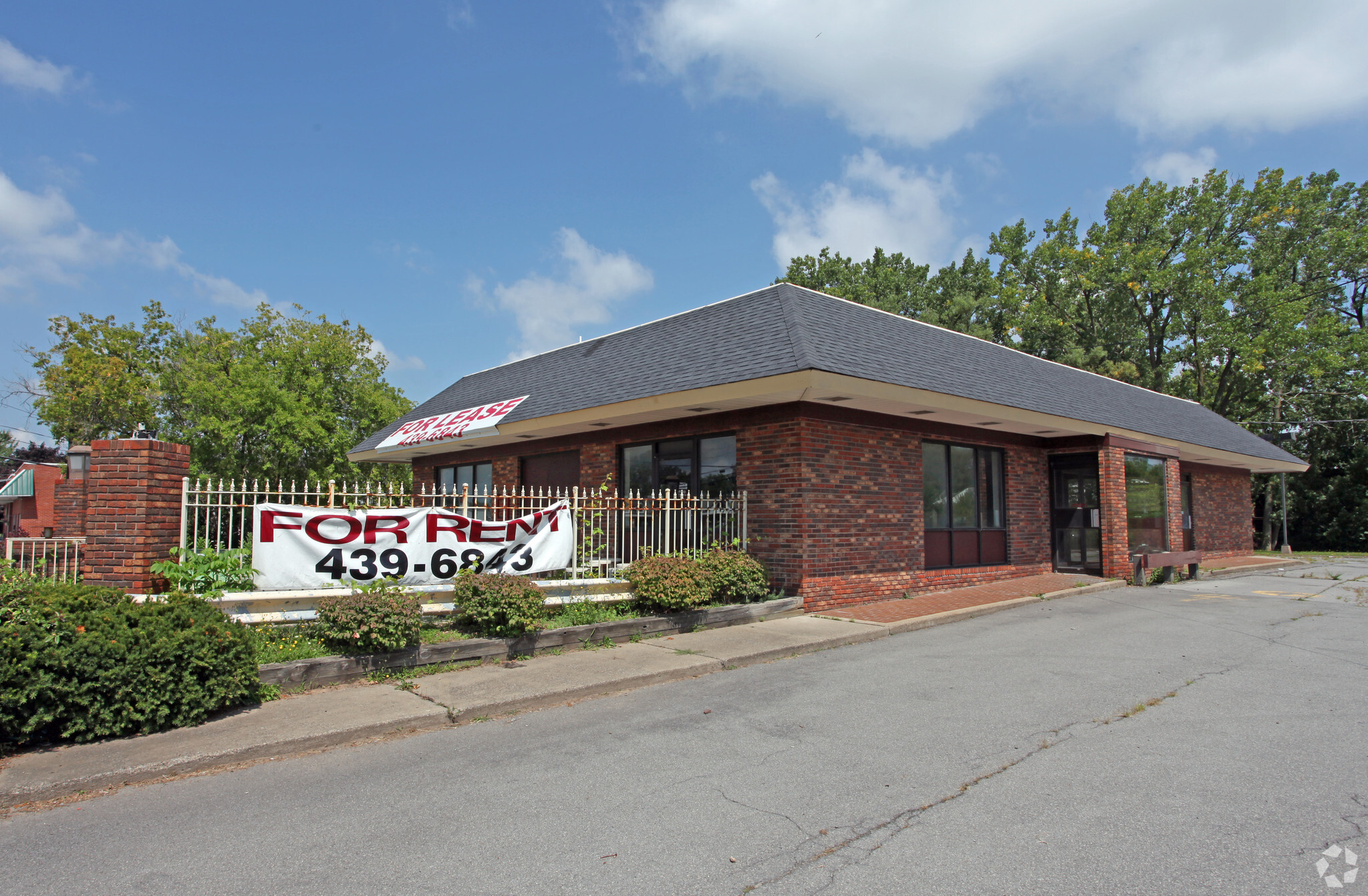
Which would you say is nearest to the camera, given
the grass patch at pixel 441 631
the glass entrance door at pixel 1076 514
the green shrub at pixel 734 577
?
the grass patch at pixel 441 631

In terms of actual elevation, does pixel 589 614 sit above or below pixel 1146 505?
below

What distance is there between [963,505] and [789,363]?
257 inches

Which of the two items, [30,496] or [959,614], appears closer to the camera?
[959,614]

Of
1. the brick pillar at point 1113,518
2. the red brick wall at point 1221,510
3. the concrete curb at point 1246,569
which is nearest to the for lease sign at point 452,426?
the brick pillar at point 1113,518

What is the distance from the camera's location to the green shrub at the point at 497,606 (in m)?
8.59

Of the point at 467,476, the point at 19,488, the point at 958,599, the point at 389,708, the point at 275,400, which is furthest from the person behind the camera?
the point at 19,488

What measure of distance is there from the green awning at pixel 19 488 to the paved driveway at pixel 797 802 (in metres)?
34.8

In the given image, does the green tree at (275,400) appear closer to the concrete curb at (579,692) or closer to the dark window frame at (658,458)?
the dark window frame at (658,458)

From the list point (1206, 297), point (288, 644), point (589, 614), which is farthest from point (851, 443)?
point (1206, 297)

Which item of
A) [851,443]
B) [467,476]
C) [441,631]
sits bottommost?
[441,631]

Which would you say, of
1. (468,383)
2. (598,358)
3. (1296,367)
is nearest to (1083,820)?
(598,358)

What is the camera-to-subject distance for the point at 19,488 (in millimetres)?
32688

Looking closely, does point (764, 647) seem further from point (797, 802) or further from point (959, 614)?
point (797, 802)

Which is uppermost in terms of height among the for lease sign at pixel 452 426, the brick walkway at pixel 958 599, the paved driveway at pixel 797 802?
the for lease sign at pixel 452 426
